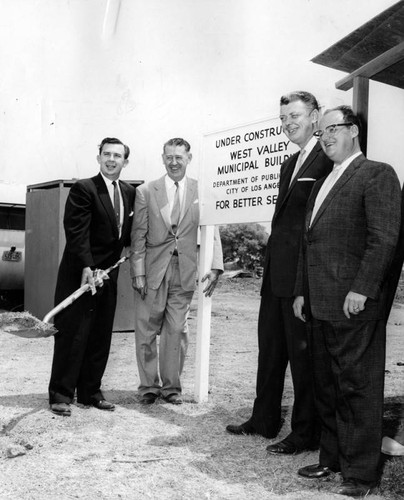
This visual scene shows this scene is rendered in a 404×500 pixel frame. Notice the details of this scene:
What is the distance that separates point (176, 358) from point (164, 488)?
6.12ft

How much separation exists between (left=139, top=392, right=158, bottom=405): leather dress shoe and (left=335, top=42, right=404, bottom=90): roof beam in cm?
272

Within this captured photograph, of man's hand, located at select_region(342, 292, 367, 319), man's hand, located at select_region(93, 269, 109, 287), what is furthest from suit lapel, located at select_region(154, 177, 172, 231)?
man's hand, located at select_region(342, 292, 367, 319)

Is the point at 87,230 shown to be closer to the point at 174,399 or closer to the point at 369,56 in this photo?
the point at 174,399

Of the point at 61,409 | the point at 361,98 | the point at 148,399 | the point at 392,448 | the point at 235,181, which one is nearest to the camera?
the point at 392,448

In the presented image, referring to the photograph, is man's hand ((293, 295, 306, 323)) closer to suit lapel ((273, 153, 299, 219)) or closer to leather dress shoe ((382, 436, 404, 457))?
suit lapel ((273, 153, 299, 219))

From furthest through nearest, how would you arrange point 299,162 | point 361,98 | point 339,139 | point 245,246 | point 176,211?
point 245,246
point 176,211
point 299,162
point 361,98
point 339,139

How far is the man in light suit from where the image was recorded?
4789mm

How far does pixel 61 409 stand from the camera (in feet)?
14.4

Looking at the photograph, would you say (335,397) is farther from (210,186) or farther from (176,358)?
(210,186)

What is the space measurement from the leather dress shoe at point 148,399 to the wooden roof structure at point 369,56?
259 cm

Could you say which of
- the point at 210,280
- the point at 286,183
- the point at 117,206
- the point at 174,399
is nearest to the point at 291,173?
the point at 286,183

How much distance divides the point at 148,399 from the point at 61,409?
2.30ft

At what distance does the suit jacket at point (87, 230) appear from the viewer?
4.50 metres

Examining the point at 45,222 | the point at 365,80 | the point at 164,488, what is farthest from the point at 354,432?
the point at 45,222
